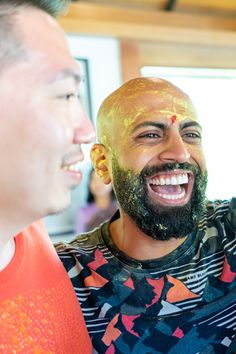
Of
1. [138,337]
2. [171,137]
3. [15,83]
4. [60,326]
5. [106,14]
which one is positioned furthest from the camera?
[106,14]

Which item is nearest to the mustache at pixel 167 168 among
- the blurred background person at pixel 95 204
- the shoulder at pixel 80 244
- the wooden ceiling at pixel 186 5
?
the shoulder at pixel 80 244

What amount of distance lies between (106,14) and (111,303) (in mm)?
2156

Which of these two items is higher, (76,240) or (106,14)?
(106,14)

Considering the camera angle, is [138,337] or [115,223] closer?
[138,337]

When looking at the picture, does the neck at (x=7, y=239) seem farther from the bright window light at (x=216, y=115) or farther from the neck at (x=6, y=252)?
the bright window light at (x=216, y=115)

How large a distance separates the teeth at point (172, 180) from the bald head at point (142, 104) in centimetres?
15

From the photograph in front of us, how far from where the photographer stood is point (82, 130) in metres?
0.76

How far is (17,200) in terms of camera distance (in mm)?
732

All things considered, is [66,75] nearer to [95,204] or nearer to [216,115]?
[95,204]

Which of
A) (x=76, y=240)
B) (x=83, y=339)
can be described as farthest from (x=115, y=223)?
(x=83, y=339)

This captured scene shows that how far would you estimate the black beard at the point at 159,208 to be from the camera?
1.15m

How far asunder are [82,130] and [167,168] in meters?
0.44

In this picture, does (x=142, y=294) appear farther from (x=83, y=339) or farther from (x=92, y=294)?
(x=83, y=339)

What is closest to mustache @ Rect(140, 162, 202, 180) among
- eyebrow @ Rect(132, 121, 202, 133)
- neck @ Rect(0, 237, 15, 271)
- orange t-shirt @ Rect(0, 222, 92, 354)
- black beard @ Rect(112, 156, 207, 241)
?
black beard @ Rect(112, 156, 207, 241)
